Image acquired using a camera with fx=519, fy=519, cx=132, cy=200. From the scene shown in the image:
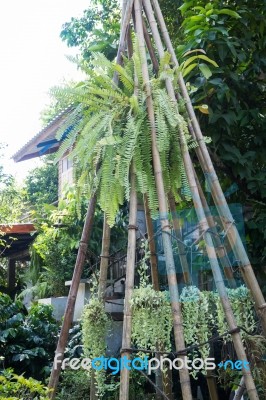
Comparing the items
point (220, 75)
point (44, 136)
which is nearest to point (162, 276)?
point (220, 75)

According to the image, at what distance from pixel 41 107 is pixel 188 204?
50.1 ft

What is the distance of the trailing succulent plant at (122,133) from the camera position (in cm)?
223

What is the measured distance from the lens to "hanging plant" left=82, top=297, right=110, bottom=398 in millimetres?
2395

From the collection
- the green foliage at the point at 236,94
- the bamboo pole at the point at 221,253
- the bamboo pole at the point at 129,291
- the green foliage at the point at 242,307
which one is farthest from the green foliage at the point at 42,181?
the bamboo pole at the point at 129,291

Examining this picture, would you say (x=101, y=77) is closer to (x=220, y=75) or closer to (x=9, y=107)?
(x=220, y=75)

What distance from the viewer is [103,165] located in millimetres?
2287

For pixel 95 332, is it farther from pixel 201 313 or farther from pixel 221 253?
pixel 221 253

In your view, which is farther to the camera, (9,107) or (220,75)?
(9,107)

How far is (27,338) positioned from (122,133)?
2669 mm

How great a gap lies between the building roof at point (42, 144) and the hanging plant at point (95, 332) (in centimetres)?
524

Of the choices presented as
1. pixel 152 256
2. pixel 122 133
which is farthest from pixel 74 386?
A: pixel 122 133

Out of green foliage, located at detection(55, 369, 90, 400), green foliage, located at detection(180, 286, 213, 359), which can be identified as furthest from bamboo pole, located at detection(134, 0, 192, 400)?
green foliage, located at detection(55, 369, 90, 400)

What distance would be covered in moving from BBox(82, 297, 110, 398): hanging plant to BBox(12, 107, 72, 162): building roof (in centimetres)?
524

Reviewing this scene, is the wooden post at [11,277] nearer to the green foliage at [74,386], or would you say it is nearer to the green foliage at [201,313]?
the green foliage at [74,386]
